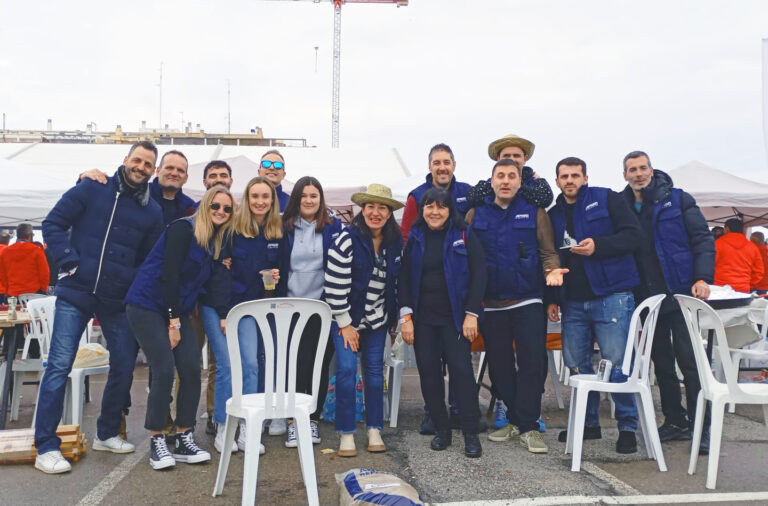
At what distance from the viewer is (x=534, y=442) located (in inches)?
175

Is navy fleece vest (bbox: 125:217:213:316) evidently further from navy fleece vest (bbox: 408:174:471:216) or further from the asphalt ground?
navy fleece vest (bbox: 408:174:471:216)

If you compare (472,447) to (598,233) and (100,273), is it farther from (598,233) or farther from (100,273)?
(100,273)

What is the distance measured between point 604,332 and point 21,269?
299 inches

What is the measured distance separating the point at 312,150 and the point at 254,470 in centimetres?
1381

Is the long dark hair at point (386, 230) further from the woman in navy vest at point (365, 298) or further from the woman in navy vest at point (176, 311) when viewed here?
the woman in navy vest at point (176, 311)

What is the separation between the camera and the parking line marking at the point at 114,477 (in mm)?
3529

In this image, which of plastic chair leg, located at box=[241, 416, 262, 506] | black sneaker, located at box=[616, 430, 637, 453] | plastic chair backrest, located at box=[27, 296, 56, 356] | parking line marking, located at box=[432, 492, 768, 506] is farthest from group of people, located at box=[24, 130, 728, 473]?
plastic chair backrest, located at box=[27, 296, 56, 356]

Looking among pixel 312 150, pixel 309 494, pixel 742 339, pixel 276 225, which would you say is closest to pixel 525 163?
pixel 276 225

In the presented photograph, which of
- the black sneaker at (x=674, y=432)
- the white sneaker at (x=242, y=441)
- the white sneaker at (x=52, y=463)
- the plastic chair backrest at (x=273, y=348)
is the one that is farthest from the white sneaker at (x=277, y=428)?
the black sneaker at (x=674, y=432)

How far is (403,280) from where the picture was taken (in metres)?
4.58

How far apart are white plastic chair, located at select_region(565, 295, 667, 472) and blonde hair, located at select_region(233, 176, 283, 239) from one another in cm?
226

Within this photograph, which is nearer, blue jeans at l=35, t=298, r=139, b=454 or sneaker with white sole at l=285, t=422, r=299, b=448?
blue jeans at l=35, t=298, r=139, b=454

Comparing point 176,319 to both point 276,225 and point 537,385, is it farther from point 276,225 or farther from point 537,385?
point 537,385

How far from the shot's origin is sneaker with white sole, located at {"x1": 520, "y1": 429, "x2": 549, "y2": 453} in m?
4.43
